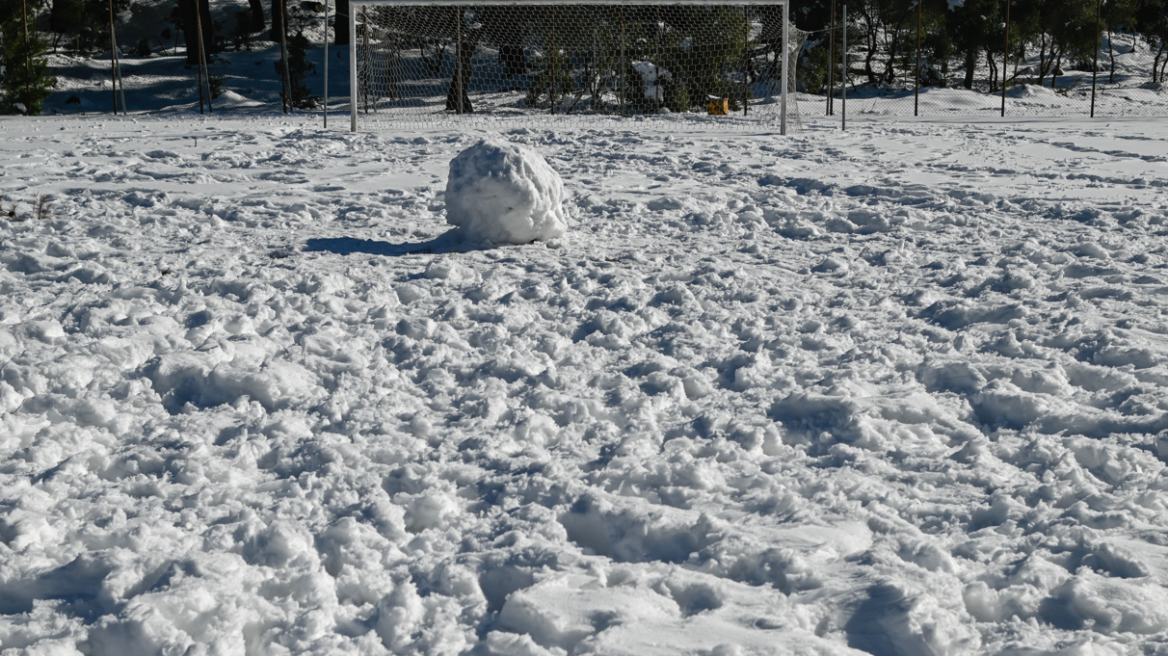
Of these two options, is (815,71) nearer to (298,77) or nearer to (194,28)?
(298,77)

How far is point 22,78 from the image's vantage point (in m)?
16.4

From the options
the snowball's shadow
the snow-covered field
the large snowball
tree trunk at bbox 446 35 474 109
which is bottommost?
the snow-covered field

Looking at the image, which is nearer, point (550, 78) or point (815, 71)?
point (550, 78)

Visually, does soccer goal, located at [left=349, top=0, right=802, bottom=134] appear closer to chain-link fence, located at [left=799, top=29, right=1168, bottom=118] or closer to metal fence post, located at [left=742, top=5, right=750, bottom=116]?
metal fence post, located at [left=742, top=5, right=750, bottom=116]

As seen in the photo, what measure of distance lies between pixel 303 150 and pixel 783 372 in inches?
300

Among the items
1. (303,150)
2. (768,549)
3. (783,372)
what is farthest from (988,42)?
(768,549)

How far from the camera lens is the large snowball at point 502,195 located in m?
5.94

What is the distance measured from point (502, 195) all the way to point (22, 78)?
14.1 m

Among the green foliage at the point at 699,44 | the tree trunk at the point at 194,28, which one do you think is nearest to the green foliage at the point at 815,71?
the green foliage at the point at 699,44

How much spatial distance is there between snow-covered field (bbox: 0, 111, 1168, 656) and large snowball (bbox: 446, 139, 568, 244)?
0.68 feet

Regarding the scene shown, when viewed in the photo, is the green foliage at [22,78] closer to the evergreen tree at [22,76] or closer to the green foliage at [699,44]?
the evergreen tree at [22,76]

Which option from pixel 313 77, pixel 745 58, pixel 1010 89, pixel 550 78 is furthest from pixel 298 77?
pixel 1010 89

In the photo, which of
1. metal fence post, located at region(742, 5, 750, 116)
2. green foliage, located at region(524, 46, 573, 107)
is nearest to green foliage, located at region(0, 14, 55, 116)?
green foliage, located at region(524, 46, 573, 107)

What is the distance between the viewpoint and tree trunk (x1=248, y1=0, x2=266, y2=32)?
90.8 ft
